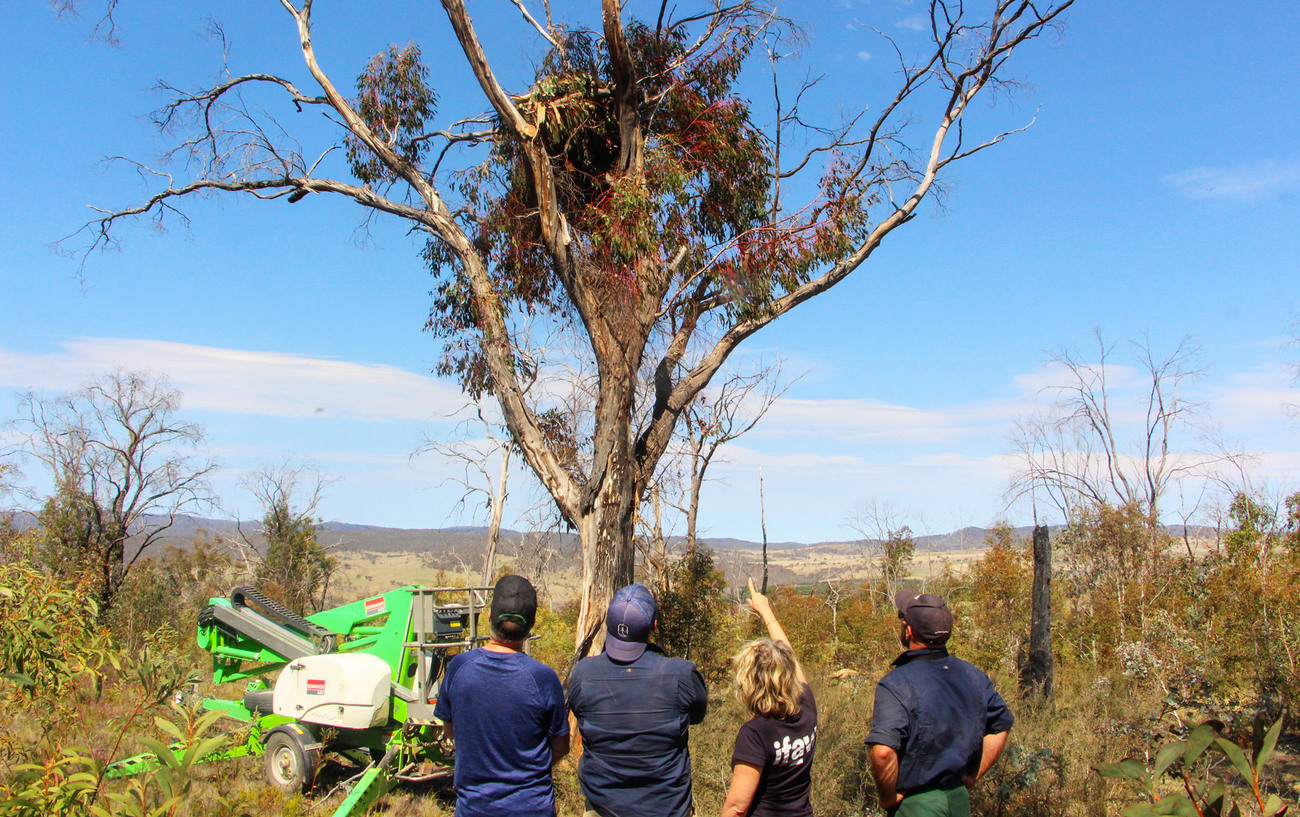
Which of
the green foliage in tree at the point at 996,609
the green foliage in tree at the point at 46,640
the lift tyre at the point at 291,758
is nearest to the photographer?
the green foliage in tree at the point at 46,640

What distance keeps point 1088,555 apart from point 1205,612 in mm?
12020

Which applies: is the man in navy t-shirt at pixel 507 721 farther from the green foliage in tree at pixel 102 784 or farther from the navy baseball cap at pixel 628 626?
the green foliage in tree at pixel 102 784

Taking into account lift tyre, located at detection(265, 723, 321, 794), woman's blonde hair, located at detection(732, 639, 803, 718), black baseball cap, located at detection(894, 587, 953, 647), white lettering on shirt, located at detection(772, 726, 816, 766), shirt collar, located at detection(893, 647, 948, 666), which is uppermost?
black baseball cap, located at detection(894, 587, 953, 647)

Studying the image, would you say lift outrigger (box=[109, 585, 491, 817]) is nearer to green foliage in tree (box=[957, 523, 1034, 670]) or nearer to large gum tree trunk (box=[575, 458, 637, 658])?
large gum tree trunk (box=[575, 458, 637, 658])

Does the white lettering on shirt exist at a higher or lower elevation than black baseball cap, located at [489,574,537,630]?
lower

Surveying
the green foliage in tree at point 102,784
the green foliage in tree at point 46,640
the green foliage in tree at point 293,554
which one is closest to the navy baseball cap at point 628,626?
the green foliage in tree at point 102,784

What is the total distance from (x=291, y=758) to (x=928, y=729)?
5.82 metres

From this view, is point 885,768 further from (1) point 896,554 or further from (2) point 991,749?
(1) point 896,554

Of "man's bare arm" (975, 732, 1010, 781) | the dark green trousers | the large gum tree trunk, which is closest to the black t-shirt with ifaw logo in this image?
the dark green trousers

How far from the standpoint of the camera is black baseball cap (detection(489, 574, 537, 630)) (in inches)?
132

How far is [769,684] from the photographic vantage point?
3.14 metres

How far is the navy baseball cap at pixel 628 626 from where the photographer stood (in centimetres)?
337

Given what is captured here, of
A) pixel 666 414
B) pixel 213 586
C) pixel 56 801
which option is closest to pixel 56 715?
pixel 56 801

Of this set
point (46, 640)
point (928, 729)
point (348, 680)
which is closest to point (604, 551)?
point (348, 680)
